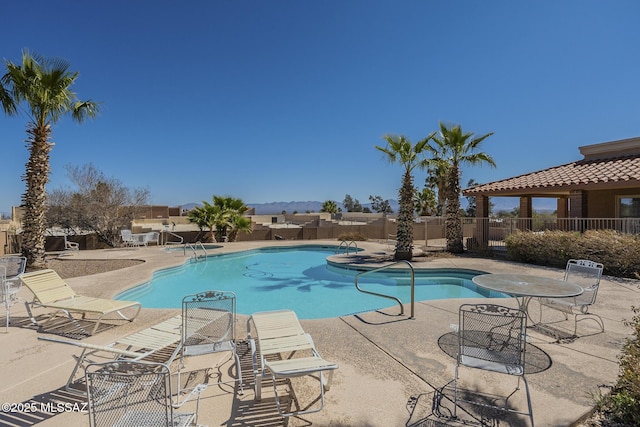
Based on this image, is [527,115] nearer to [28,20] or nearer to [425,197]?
[425,197]

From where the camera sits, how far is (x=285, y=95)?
24500 millimetres

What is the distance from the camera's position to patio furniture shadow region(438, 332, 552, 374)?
3.98 meters

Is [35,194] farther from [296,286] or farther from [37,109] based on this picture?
[296,286]

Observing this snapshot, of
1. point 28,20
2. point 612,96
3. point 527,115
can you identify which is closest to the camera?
point 28,20

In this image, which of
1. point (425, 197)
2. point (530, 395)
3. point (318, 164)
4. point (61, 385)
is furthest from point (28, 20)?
point (318, 164)

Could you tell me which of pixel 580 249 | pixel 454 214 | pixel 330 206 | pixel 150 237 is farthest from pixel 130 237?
pixel 330 206

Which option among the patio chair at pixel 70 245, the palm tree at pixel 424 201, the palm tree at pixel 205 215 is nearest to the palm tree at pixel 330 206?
the palm tree at pixel 424 201

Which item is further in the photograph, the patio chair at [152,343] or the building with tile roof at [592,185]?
the building with tile roof at [592,185]

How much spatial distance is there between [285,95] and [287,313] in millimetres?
22324

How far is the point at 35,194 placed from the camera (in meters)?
11.0

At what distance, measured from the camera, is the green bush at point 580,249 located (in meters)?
9.56

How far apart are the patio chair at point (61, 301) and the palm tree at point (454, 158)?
13156mm

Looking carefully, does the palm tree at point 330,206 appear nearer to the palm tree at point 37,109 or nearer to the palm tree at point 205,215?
the palm tree at point 205,215

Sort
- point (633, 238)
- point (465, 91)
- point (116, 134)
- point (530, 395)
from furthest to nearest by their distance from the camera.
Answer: point (116, 134) → point (465, 91) → point (633, 238) → point (530, 395)
